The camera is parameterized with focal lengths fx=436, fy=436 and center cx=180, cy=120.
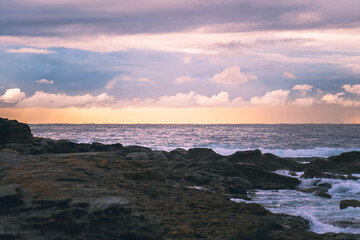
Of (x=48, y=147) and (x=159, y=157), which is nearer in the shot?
(x=48, y=147)

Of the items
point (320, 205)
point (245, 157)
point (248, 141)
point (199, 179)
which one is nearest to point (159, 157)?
point (245, 157)

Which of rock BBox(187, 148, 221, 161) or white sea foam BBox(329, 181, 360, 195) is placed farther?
rock BBox(187, 148, 221, 161)

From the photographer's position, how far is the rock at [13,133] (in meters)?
21.1

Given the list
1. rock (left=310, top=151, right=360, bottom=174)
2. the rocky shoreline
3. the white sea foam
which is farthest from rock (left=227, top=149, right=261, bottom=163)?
the rocky shoreline

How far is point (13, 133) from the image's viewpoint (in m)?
21.4

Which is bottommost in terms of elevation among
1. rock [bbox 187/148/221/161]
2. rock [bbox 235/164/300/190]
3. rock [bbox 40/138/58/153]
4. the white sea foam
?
the white sea foam

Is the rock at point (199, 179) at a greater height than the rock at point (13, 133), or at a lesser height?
lesser

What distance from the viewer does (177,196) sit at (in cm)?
1280

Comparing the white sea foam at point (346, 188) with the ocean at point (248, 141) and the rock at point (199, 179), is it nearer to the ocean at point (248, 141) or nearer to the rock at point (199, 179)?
the rock at point (199, 179)

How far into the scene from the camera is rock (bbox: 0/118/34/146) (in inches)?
832

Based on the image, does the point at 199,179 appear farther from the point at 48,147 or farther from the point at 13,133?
the point at 13,133

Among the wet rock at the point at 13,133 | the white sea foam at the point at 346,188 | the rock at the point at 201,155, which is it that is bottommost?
the white sea foam at the point at 346,188

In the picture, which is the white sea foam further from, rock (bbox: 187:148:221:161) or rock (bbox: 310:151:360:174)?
rock (bbox: 187:148:221:161)

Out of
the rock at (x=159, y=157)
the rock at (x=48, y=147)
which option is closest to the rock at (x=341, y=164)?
the rock at (x=159, y=157)
